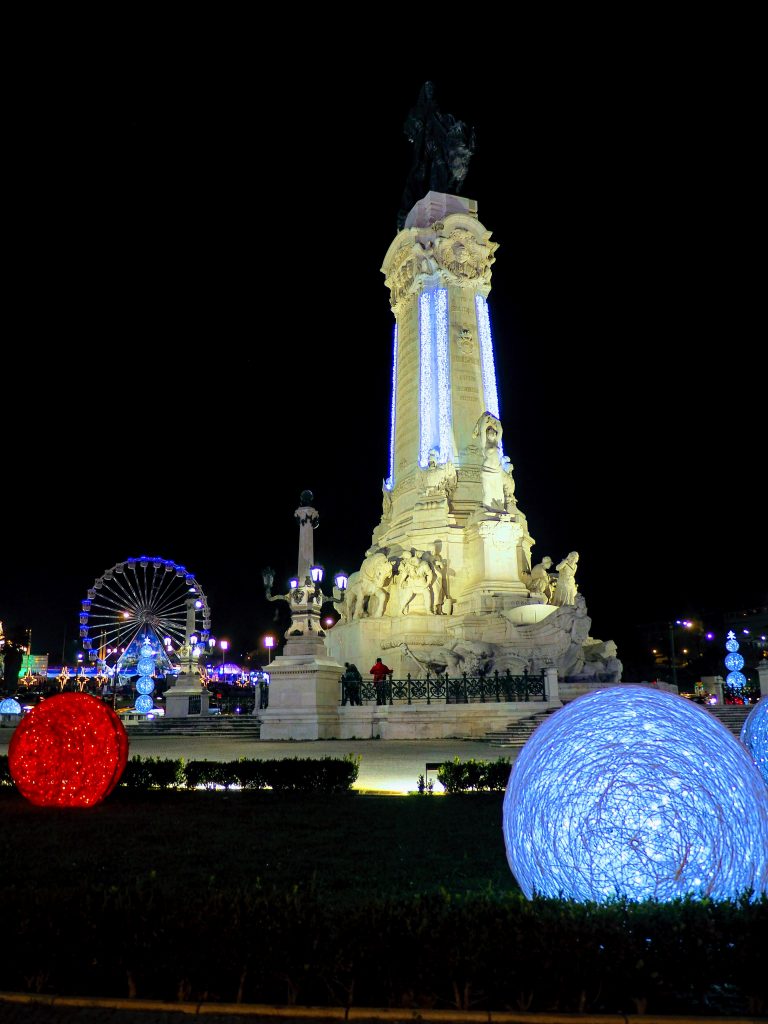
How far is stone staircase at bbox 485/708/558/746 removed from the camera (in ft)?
67.2

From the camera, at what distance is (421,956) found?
3795mm

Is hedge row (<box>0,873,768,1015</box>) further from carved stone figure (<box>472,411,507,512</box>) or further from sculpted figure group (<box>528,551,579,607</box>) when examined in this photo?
carved stone figure (<box>472,411,507,512</box>)

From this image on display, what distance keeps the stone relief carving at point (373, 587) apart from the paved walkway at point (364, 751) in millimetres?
9722

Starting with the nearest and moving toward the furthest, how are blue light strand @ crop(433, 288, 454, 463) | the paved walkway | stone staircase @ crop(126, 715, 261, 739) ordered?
the paved walkway, stone staircase @ crop(126, 715, 261, 739), blue light strand @ crop(433, 288, 454, 463)

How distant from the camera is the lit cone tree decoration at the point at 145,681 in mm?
37094

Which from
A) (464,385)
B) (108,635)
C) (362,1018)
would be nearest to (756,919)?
(362,1018)

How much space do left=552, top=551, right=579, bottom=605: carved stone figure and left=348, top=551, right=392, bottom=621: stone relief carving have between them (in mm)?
7276

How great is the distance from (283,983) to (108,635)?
50852 millimetres

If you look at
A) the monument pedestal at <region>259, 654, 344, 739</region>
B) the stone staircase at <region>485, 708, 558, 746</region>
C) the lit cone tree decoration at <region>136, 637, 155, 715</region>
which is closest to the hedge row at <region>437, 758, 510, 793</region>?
the stone staircase at <region>485, 708, 558, 746</region>

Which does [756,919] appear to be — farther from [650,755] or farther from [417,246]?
[417,246]

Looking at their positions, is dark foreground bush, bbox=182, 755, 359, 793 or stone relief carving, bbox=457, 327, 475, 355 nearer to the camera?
dark foreground bush, bbox=182, 755, 359, 793

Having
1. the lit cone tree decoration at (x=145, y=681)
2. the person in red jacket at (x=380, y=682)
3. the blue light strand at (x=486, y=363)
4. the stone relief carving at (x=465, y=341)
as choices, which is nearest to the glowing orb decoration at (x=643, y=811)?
the person in red jacket at (x=380, y=682)

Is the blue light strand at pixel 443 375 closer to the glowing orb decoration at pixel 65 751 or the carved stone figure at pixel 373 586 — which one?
the carved stone figure at pixel 373 586

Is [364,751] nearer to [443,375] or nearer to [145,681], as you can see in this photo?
[443,375]
